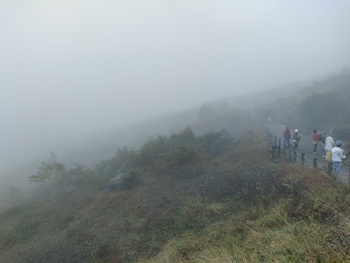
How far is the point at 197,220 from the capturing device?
11.2 metres

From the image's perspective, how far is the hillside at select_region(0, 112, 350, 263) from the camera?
6.22m

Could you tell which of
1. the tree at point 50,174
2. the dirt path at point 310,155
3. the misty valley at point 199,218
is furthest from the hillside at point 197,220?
the tree at point 50,174

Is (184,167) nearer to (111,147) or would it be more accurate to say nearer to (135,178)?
(135,178)

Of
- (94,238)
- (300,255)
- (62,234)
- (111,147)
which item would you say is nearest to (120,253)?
(94,238)

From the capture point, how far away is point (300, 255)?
5207 mm

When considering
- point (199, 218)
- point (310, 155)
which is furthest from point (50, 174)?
point (310, 155)

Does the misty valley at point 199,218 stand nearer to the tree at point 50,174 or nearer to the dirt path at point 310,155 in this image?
the dirt path at point 310,155

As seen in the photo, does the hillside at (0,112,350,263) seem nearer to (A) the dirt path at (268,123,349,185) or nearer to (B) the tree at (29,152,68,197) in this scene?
(A) the dirt path at (268,123,349,185)

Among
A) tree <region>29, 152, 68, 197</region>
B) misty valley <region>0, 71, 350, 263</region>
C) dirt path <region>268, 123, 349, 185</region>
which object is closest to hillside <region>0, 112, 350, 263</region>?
misty valley <region>0, 71, 350, 263</region>

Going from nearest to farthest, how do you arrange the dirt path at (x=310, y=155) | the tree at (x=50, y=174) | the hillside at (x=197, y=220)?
the hillside at (x=197, y=220) → the dirt path at (x=310, y=155) → the tree at (x=50, y=174)

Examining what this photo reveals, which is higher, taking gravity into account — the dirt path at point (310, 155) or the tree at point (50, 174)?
the tree at point (50, 174)

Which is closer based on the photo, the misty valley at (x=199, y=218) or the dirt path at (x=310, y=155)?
the misty valley at (x=199, y=218)

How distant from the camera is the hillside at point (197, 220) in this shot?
6.22m

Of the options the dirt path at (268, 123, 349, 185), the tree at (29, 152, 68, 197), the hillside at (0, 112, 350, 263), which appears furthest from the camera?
the tree at (29, 152, 68, 197)
